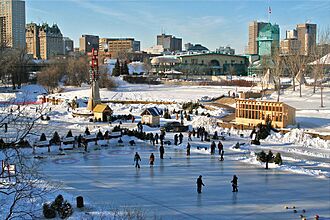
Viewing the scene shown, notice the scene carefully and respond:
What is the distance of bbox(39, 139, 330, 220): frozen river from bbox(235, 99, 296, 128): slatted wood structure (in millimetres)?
11208

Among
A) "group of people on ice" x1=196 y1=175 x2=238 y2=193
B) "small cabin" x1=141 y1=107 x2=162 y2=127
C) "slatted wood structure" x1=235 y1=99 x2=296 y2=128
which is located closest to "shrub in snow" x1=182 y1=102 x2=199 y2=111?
"small cabin" x1=141 y1=107 x2=162 y2=127

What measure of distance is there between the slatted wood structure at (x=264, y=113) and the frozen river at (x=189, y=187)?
11208 mm

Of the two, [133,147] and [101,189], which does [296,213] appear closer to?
[101,189]

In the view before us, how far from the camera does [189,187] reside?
57.4ft

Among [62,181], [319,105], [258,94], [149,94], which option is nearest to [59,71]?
[149,94]

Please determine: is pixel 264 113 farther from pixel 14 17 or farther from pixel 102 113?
pixel 14 17

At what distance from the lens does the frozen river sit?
47.5 feet

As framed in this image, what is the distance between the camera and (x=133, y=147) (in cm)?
2808

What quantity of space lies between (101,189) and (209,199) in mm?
4212

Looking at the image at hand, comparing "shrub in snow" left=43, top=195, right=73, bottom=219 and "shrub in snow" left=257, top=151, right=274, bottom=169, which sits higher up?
"shrub in snow" left=257, top=151, right=274, bottom=169

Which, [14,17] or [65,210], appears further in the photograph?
[14,17]

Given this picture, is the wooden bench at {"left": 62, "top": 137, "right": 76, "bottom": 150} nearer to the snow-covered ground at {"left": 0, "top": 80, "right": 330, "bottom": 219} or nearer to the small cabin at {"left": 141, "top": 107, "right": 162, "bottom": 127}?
the snow-covered ground at {"left": 0, "top": 80, "right": 330, "bottom": 219}

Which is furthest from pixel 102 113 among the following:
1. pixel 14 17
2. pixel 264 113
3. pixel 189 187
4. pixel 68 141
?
pixel 14 17

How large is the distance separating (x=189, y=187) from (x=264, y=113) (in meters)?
19.5
